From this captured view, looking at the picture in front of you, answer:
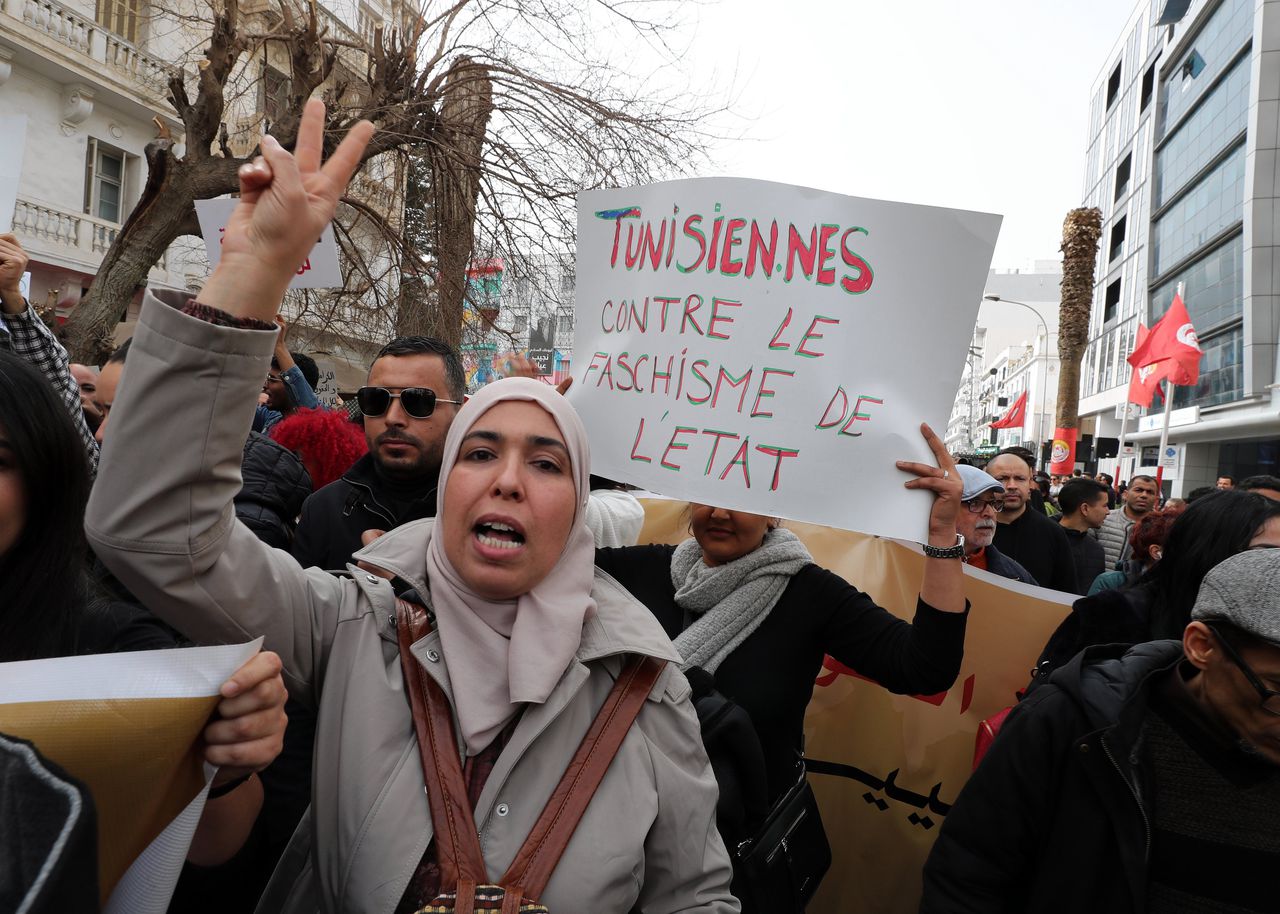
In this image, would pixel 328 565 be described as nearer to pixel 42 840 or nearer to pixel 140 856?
pixel 140 856

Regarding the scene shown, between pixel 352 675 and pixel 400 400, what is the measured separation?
1747mm

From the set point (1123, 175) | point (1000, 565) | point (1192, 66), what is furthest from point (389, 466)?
point (1123, 175)

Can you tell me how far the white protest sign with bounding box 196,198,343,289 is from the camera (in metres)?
3.81

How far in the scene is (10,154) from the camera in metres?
3.01

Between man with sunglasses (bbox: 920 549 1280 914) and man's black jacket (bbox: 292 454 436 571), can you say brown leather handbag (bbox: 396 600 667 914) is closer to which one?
man with sunglasses (bbox: 920 549 1280 914)

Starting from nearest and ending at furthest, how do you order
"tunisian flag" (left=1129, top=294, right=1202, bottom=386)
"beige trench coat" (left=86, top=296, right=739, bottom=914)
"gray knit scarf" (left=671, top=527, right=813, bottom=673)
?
"beige trench coat" (left=86, top=296, right=739, bottom=914)
"gray knit scarf" (left=671, top=527, right=813, bottom=673)
"tunisian flag" (left=1129, top=294, right=1202, bottom=386)

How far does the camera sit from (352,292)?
8422 mm

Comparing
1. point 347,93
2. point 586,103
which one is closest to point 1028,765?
point 586,103

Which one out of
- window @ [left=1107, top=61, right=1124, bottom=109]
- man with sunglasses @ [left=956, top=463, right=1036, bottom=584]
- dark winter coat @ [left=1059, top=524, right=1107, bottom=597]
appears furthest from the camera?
window @ [left=1107, top=61, right=1124, bottom=109]

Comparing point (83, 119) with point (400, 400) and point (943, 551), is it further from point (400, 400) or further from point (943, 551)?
point (943, 551)

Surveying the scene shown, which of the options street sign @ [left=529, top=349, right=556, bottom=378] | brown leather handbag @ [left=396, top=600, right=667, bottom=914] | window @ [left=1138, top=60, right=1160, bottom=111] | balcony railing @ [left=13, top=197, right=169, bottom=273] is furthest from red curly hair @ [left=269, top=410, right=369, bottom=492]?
window @ [left=1138, top=60, right=1160, bottom=111]

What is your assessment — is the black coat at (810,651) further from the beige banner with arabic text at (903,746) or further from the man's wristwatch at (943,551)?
the beige banner with arabic text at (903,746)

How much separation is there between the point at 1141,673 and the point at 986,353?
10968 centimetres

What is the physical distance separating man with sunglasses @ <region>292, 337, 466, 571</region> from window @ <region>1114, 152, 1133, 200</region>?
49.0 meters
